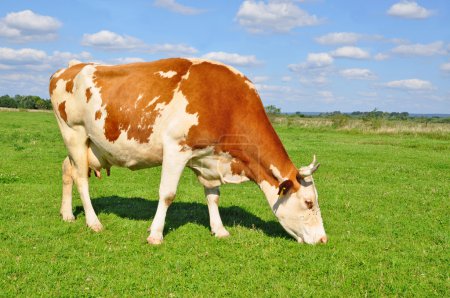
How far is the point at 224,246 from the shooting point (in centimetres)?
772

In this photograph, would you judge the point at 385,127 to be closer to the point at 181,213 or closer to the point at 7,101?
the point at 181,213

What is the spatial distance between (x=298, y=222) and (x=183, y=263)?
7.34ft

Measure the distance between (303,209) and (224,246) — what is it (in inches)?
60.5

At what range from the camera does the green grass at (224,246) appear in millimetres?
6043

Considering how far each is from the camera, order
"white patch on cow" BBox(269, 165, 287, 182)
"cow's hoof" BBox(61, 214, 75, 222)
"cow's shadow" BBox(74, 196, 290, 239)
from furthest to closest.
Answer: "cow's hoof" BBox(61, 214, 75, 222) < "cow's shadow" BBox(74, 196, 290, 239) < "white patch on cow" BBox(269, 165, 287, 182)

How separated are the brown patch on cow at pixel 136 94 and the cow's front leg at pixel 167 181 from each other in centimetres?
64

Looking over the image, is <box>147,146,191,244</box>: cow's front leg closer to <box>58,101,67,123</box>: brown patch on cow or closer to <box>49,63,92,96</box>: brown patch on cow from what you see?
<box>58,101,67,123</box>: brown patch on cow

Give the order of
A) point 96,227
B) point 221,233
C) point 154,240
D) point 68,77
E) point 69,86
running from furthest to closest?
1. point 68,77
2. point 69,86
3. point 96,227
4. point 221,233
5. point 154,240

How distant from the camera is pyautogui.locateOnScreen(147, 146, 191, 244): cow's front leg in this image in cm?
776

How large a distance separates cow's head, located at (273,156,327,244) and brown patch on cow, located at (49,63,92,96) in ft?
15.8

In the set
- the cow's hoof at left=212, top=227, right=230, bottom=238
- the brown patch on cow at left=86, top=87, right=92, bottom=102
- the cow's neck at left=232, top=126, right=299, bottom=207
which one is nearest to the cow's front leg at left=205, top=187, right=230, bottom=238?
the cow's hoof at left=212, top=227, right=230, bottom=238

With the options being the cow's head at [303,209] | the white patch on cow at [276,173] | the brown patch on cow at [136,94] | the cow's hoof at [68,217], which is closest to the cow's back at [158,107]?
the brown patch on cow at [136,94]

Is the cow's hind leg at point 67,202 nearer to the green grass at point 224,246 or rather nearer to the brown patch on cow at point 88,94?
the green grass at point 224,246

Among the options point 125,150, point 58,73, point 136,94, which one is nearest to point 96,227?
point 125,150
